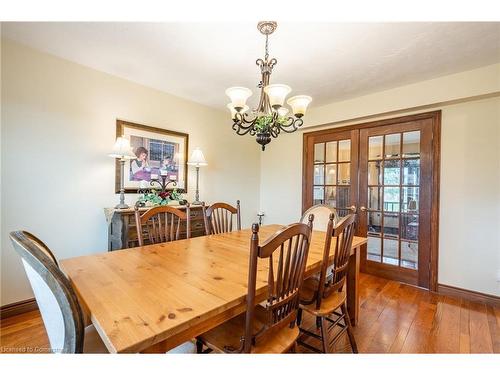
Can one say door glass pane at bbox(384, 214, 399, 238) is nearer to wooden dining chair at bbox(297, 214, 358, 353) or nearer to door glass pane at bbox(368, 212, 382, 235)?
door glass pane at bbox(368, 212, 382, 235)

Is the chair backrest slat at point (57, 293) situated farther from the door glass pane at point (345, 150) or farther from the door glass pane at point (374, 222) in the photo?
the door glass pane at point (345, 150)

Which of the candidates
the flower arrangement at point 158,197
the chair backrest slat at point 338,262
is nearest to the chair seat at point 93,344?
the chair backrest slat at point 338,262

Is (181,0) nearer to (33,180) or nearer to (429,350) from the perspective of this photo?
(33,180)

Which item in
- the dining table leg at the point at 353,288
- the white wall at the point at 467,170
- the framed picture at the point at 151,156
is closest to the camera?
the dining table leg at the point at 353,288

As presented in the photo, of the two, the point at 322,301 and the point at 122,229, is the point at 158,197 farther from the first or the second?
the point at 322,301

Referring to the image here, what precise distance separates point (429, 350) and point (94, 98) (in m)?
3.60

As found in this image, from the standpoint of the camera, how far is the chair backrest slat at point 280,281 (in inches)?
36.3

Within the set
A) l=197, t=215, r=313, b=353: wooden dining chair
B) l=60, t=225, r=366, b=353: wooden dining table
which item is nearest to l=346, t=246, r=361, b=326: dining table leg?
l=60, t=225, r=366, b=353: wooden dining table

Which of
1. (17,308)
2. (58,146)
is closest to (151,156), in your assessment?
(58,146)

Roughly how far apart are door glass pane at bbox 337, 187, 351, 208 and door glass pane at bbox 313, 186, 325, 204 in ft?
0.80

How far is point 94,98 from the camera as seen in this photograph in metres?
2.47

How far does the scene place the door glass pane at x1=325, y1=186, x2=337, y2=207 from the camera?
11.6 feet

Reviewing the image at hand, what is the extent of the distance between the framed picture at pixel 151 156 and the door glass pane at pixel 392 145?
262 cm

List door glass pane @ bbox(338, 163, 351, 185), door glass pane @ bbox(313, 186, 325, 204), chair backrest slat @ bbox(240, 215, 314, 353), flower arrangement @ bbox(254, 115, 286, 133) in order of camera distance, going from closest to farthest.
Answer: chair backrest slat @ bbox(240, 215, 314, 353) → flower arrangement @ bbox(254, 115, 286, 133) → door glass pane @ bbox(338, 163, 351, 185) → door glass pane @ bbox(313, 186, 325, 204)
